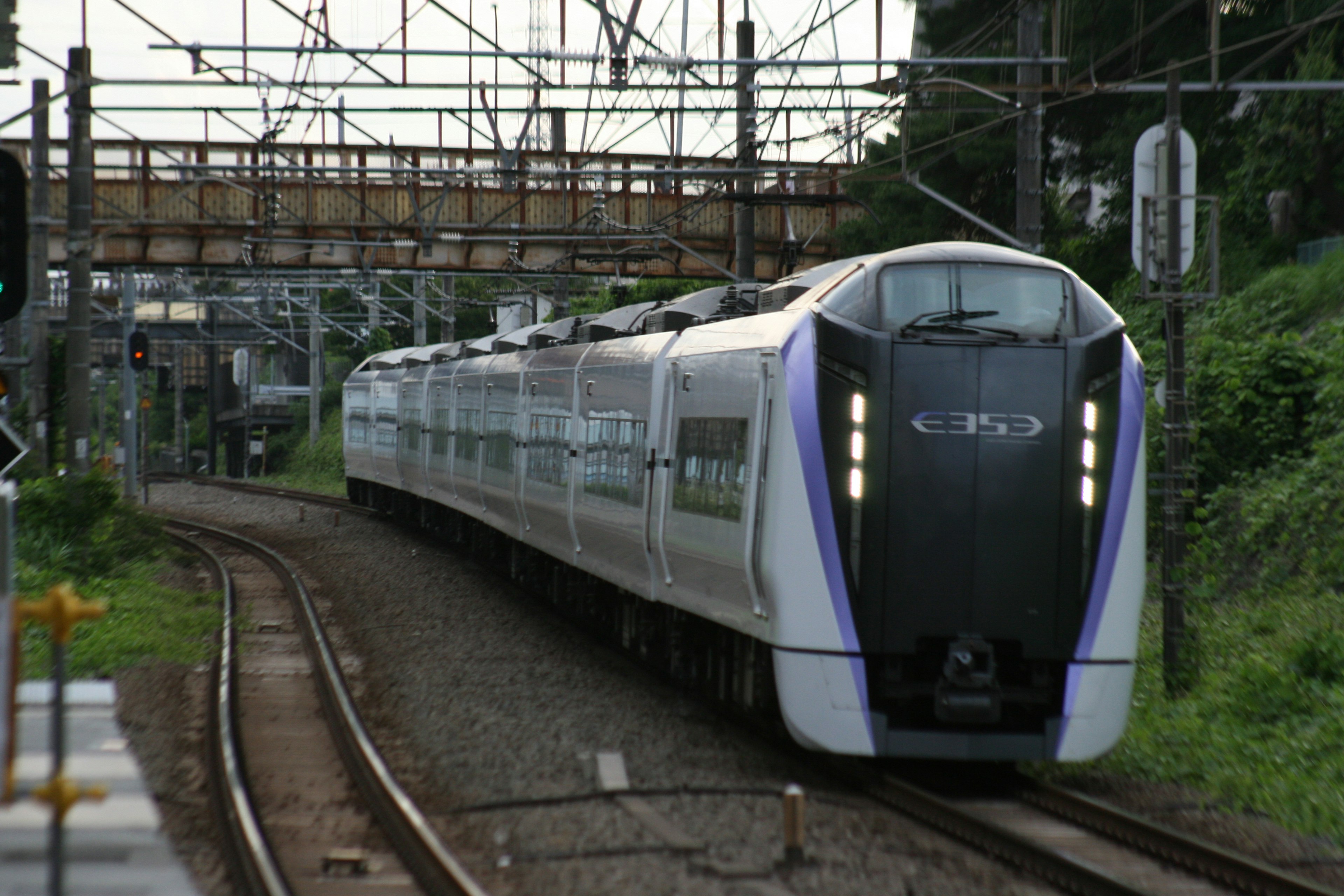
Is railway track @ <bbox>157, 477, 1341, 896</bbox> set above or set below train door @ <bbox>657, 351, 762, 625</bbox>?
below

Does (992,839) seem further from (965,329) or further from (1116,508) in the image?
(965,329)

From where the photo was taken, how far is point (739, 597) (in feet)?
29.6

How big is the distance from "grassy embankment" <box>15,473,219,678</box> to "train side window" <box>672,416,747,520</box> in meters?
4.94

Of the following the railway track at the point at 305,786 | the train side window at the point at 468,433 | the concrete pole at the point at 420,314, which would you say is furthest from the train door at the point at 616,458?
the concrete pole at the point at 420,314

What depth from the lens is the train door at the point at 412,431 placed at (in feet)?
81.6

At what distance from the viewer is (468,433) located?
68.3ft

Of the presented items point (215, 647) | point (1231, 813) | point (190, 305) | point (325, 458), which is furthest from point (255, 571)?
point (190, 305)

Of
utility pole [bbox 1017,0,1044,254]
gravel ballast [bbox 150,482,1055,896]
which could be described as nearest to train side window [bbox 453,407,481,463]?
gravel ballast [bbox 150,482,1055,896]

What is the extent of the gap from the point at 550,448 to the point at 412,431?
422 inches

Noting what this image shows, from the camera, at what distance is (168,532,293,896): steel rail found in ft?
21.9

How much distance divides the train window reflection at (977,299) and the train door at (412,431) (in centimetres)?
1683

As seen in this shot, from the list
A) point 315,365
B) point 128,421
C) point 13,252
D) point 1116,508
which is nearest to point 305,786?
point 13,252

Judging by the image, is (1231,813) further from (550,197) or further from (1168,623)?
(550,197)

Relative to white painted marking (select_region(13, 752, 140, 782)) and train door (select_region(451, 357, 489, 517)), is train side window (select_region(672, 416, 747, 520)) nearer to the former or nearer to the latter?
white painted marking (select_region(13, 752, 140, 782))
